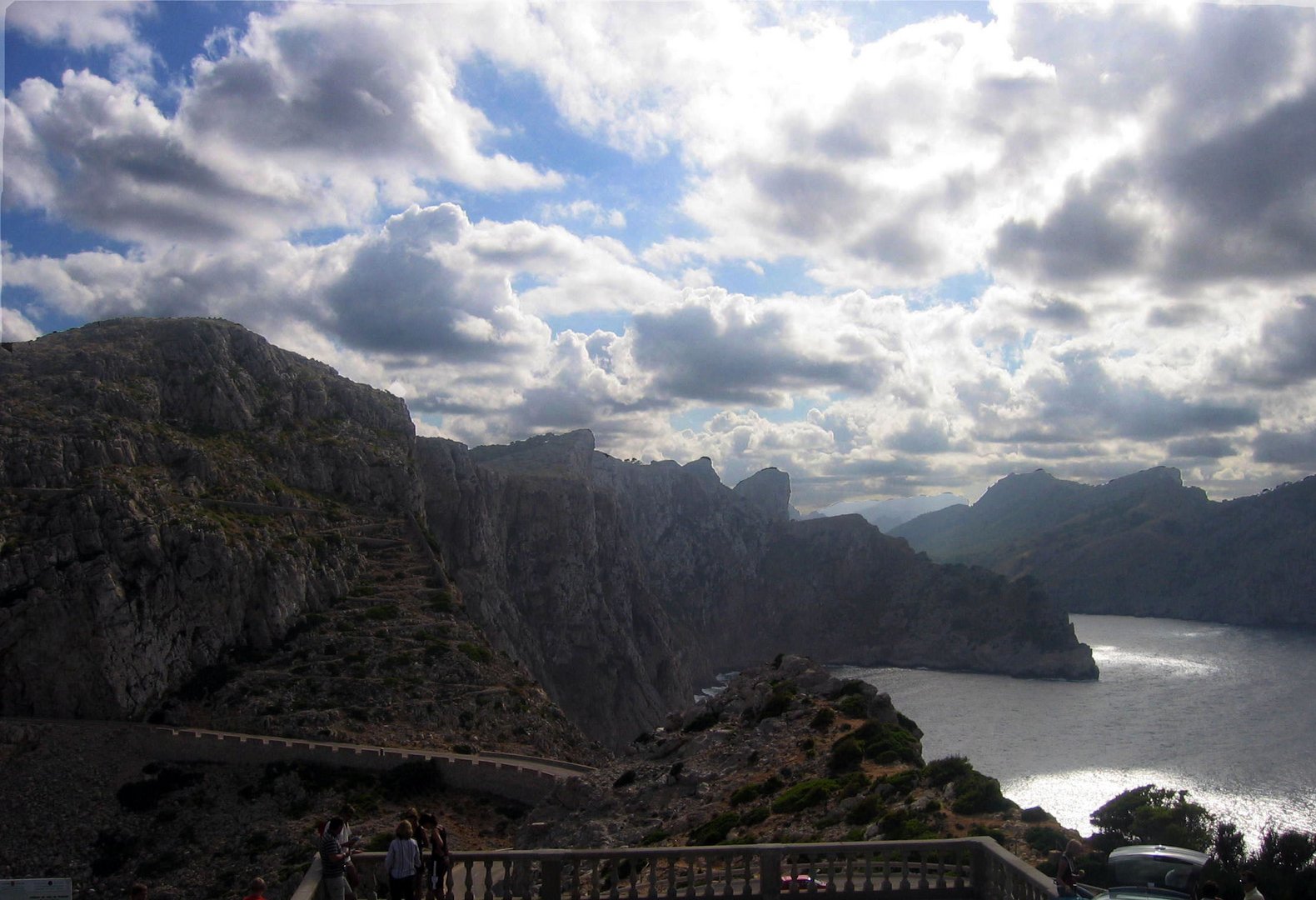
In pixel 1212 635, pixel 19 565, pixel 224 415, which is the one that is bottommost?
pixel 1212 635

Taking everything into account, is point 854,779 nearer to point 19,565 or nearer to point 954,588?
point 19,565

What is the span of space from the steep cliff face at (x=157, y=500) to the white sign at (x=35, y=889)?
21.3 m

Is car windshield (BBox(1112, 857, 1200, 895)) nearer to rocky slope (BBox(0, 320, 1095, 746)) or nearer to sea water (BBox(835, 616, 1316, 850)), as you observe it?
sea water (BBox(835, 616, 1316, 850))

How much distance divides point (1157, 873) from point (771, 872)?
17.6 ft

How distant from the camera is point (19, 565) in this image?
2135 inches

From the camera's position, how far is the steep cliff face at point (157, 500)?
53.5m

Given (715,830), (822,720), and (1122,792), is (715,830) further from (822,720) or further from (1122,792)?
(1122,792)

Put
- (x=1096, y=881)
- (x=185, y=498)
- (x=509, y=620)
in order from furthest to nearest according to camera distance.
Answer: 1. (x=509, y=620)
2. (x=185, y=498)
3. (x=1096, y=881)

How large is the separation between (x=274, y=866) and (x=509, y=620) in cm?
6517

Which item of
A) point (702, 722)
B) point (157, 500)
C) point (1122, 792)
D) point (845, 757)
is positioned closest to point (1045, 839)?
point (845, 757)

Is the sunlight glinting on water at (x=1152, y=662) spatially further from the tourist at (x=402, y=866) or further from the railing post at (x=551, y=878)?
the tourist at (x=402, y=866)

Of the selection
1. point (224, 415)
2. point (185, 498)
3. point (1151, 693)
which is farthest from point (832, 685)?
point (1151, 693)

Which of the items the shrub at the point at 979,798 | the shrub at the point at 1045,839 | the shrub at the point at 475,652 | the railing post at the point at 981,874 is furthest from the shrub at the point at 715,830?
the shrub at the point at 475,652

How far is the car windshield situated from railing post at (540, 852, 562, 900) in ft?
25.8
